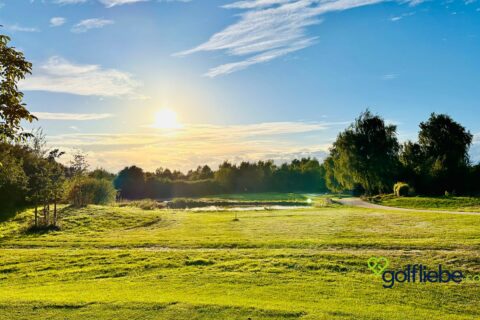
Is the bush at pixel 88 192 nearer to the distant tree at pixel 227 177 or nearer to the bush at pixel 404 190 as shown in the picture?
the bush at pixel 404 190

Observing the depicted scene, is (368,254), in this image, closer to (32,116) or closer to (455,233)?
(455,233)

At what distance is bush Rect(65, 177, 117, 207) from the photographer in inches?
1831

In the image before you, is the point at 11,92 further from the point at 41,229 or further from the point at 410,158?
the point at 410,158

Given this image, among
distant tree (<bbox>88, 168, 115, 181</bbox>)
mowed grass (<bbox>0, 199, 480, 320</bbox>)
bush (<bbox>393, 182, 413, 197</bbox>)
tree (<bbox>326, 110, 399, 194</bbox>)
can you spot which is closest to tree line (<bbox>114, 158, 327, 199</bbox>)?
distant tree (<bbox>88, 168, 115, 181</bbox>)

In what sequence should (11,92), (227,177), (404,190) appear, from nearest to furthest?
(11,92) → (404,190) → (227,177)

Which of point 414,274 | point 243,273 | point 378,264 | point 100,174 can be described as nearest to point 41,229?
point 243,273

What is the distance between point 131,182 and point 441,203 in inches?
3244

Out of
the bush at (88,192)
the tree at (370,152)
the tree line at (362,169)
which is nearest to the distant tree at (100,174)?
the tree line at (362,169)

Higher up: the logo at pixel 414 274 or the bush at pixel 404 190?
the bush at pixel 404 190

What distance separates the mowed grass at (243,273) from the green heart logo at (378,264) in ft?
1.09

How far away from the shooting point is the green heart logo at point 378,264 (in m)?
14.8

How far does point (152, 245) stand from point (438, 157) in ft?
143

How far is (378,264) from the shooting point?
50.9 feet

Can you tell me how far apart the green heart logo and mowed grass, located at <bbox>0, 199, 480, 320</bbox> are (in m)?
0.33
